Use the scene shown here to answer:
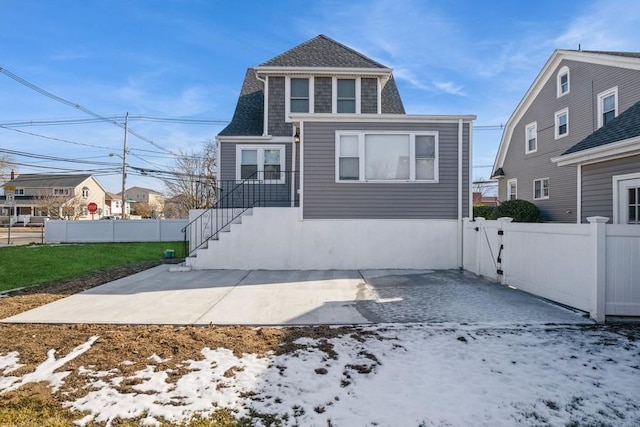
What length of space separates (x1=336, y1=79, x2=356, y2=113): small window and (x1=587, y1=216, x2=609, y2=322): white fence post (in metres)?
8.64

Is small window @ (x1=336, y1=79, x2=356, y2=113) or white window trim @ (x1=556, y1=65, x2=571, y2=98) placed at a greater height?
white window trim @ (x1=556, y1=65, x2=571, y2=98)

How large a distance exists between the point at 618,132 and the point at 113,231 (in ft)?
73.4

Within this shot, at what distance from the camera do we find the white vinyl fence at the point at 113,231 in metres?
19.8

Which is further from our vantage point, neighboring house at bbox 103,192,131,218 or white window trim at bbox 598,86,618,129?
neighboring house at bbox 103,192,131,218

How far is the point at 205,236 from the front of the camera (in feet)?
34.5

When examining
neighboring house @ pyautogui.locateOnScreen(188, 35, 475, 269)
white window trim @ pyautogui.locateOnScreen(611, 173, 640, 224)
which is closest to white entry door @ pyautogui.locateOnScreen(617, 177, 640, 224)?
white window trim @ pyautogui.locateOnScreen(611, 173, 640, 224)

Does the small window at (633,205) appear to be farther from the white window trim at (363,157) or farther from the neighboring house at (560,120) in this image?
the white window trim at (363,157)

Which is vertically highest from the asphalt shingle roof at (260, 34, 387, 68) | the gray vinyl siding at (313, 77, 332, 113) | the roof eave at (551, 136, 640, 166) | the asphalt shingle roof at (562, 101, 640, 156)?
the asphalt shingle roof at (260, 34, 387, 68)

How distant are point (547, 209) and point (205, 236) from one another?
15.7 m

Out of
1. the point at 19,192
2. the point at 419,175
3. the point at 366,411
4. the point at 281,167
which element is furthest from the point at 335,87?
the point at 19,192

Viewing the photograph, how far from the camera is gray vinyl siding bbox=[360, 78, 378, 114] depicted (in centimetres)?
1212

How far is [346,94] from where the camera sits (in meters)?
12.2

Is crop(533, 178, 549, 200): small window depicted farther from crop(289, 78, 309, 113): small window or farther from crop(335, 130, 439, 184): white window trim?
crop(289, 78, 309, 113): small window

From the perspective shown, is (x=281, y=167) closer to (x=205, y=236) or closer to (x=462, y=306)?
(x=205, y=236)
